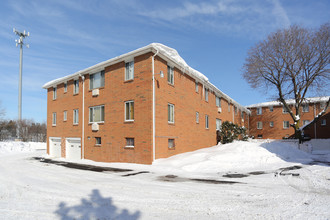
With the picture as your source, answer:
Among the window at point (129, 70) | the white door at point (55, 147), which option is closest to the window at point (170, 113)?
the window at point (129, 70)

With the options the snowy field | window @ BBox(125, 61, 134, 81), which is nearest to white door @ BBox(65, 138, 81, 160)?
window @ BBox(125, 61, 134, 81)

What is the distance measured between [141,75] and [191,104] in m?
6.11

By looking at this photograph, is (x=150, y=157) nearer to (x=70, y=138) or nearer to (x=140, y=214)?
(x=140, y=214)

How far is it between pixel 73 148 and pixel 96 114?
4710 mm

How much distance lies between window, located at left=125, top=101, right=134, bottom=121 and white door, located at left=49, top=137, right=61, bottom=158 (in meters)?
10.7

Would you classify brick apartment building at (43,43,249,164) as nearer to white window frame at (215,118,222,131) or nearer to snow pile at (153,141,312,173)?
white window frame at (215,118,222,131)

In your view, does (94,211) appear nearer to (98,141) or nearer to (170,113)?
(170,113)

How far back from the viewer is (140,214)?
4.82m

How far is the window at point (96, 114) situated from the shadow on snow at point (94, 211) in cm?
1154

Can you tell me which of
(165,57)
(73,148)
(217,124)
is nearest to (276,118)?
(217,124)

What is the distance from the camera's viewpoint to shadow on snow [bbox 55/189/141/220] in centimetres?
472

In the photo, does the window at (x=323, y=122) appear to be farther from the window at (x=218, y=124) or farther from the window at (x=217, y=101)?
the window at (x=218, y=124)

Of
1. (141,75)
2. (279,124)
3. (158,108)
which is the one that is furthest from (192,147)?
(279,124)

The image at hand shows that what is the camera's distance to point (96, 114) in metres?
17.4
